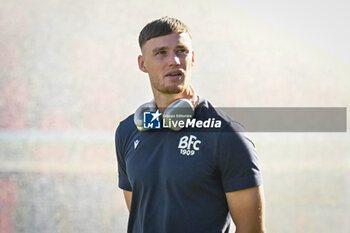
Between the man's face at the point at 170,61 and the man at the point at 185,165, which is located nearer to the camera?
the man at the point at 185,165

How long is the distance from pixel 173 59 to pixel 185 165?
39 cm

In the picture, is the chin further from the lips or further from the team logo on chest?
the team logo on chest

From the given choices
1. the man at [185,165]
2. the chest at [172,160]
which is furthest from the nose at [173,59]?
the chest at [172,160]

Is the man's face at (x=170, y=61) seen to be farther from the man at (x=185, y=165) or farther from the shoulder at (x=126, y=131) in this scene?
the shoulder at (x=126, y=131)

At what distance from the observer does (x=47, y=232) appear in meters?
2.84

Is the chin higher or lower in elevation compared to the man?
higher

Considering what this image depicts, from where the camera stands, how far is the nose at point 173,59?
1.54 m

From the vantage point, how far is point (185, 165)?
1429mm

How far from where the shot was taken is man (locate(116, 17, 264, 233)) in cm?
140

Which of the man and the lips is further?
the lips

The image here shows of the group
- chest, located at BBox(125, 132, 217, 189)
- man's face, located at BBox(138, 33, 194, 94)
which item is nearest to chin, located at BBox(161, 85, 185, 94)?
man's face, located at BBox(138, 33, 194, 94)

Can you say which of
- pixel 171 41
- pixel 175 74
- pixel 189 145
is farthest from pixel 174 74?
pixel 189 145

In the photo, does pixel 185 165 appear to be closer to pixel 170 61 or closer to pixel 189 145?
pixel 189 145

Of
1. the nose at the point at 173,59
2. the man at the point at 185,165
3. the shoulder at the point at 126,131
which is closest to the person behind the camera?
the man at the point at 185,165
